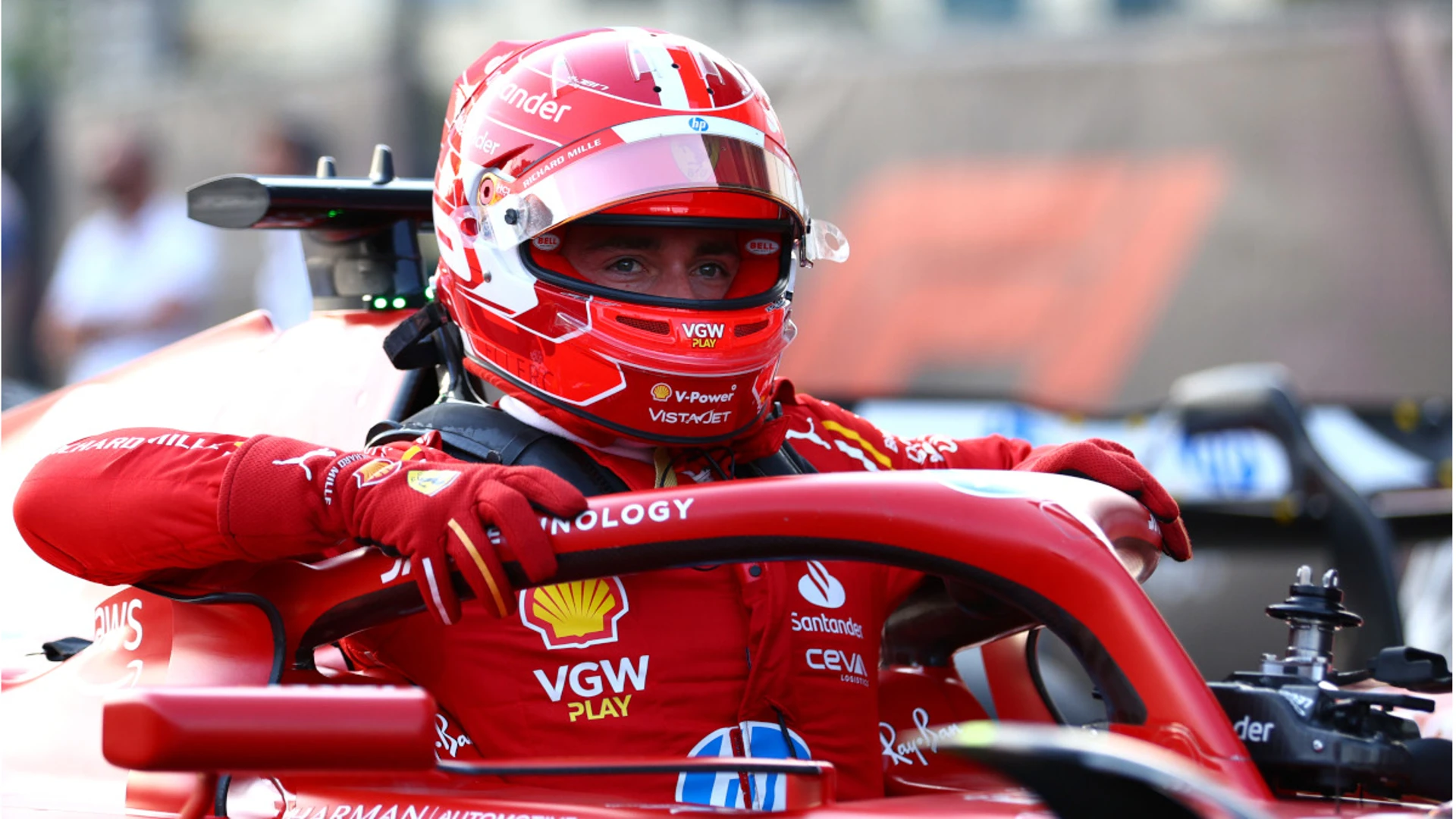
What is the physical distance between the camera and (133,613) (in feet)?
8.50

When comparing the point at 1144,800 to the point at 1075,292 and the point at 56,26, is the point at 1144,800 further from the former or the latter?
the point at 56,26

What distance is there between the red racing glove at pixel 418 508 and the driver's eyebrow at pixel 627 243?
57 centimetres

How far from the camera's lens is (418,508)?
6.98 ft

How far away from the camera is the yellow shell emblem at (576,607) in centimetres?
245

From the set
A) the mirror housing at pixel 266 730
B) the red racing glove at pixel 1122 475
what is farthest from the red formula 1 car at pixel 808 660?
the red racing glove at pixel 1122 475

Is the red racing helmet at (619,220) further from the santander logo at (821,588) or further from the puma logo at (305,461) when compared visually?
the puma logo at (305,461)

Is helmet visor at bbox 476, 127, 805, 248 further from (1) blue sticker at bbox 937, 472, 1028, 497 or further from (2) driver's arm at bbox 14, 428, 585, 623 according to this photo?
(1) blue sticker at bbox 937, 472, 1028, 497

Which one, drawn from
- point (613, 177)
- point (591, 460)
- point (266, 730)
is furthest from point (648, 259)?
point (266, 730)

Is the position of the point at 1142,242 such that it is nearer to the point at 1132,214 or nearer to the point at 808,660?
the point at 1132,214

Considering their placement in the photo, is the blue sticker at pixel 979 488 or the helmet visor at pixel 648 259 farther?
the helmet visor at pixel 648 259

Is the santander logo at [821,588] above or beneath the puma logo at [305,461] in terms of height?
beneath

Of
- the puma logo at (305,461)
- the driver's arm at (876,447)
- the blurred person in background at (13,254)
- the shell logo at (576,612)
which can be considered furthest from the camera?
the blurred person in background at (13,254)

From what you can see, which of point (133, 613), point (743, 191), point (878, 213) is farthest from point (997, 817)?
point (878, 213)

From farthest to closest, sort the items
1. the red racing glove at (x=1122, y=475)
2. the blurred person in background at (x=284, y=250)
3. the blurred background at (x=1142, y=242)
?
the blurred person in background at (x=284, y=250) → the blurred background at (x=1142, y=242) → the red racing glove at (x=1122, y=475)
